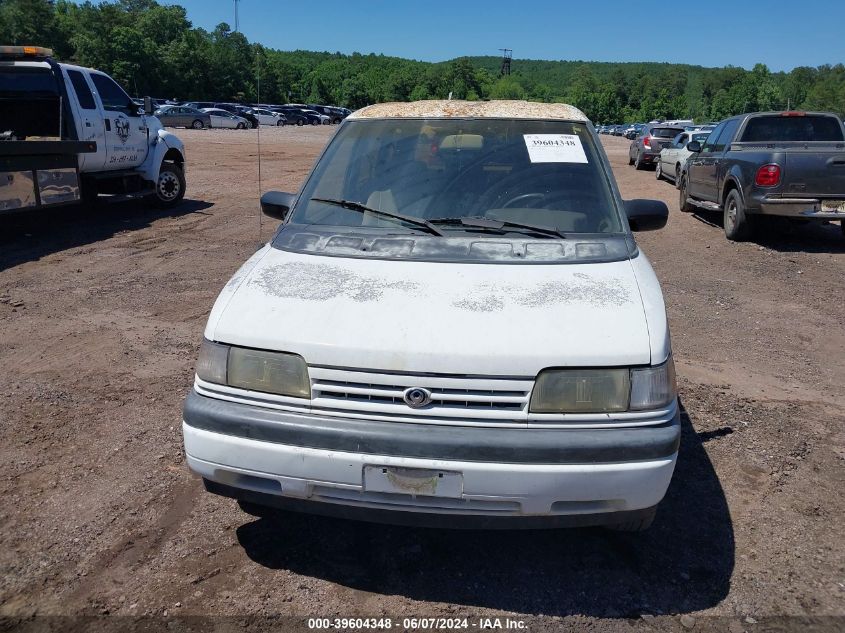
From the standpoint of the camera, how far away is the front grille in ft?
8.56

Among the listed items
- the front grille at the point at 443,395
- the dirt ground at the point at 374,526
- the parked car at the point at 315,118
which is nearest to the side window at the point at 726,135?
the dirt ground at the point at 374,526

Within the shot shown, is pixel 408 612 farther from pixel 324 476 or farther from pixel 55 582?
pixel 55 582

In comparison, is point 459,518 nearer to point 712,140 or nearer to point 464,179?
point 464,179

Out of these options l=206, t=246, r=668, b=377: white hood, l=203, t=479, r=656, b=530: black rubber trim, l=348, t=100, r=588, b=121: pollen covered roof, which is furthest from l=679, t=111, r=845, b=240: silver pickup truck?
l=203, t=479, r=656, b=530: black rubber trim

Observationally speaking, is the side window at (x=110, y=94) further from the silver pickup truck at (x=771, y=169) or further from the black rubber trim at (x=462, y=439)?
the black rubber trim at (x=462, y=439)

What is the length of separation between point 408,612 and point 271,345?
3.83 ft

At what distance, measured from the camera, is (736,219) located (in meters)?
10.7

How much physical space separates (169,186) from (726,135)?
9.59 metres

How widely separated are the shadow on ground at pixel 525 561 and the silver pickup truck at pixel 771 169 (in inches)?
301

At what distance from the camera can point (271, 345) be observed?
8.98 feet

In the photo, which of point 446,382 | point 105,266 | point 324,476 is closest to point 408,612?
point 324,476

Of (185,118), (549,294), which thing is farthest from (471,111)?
(185,118)

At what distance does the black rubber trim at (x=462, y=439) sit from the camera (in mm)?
2557

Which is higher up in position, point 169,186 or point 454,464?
point 454,464
